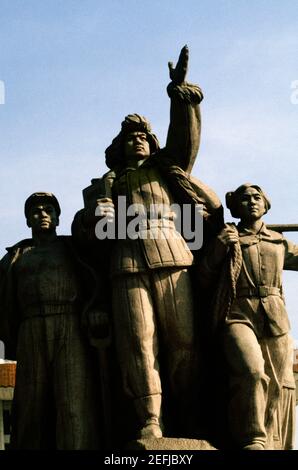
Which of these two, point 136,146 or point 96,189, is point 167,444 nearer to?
point 96,189

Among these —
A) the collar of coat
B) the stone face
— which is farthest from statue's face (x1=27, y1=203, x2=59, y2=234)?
the stone face

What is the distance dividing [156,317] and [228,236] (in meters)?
1.09

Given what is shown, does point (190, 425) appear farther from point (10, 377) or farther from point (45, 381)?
point (10, 377)

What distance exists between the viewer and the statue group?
1132 centimetres

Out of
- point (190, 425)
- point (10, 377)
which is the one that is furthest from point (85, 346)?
point (10, 377)

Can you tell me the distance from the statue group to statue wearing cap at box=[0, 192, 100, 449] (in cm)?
1

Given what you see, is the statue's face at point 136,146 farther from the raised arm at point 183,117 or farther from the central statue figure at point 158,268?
the raised arm at point 183,117

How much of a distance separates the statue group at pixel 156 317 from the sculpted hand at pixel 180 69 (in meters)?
0.01

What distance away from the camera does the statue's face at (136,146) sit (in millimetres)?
12484

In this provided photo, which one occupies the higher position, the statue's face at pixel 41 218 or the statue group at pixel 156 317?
the statue's face at pixel 41 218

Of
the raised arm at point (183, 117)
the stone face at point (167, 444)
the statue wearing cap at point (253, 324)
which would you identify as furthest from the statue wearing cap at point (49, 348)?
the raised arm at point (183, 117)

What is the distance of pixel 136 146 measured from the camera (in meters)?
12.5

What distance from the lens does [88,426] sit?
37.5 ft
